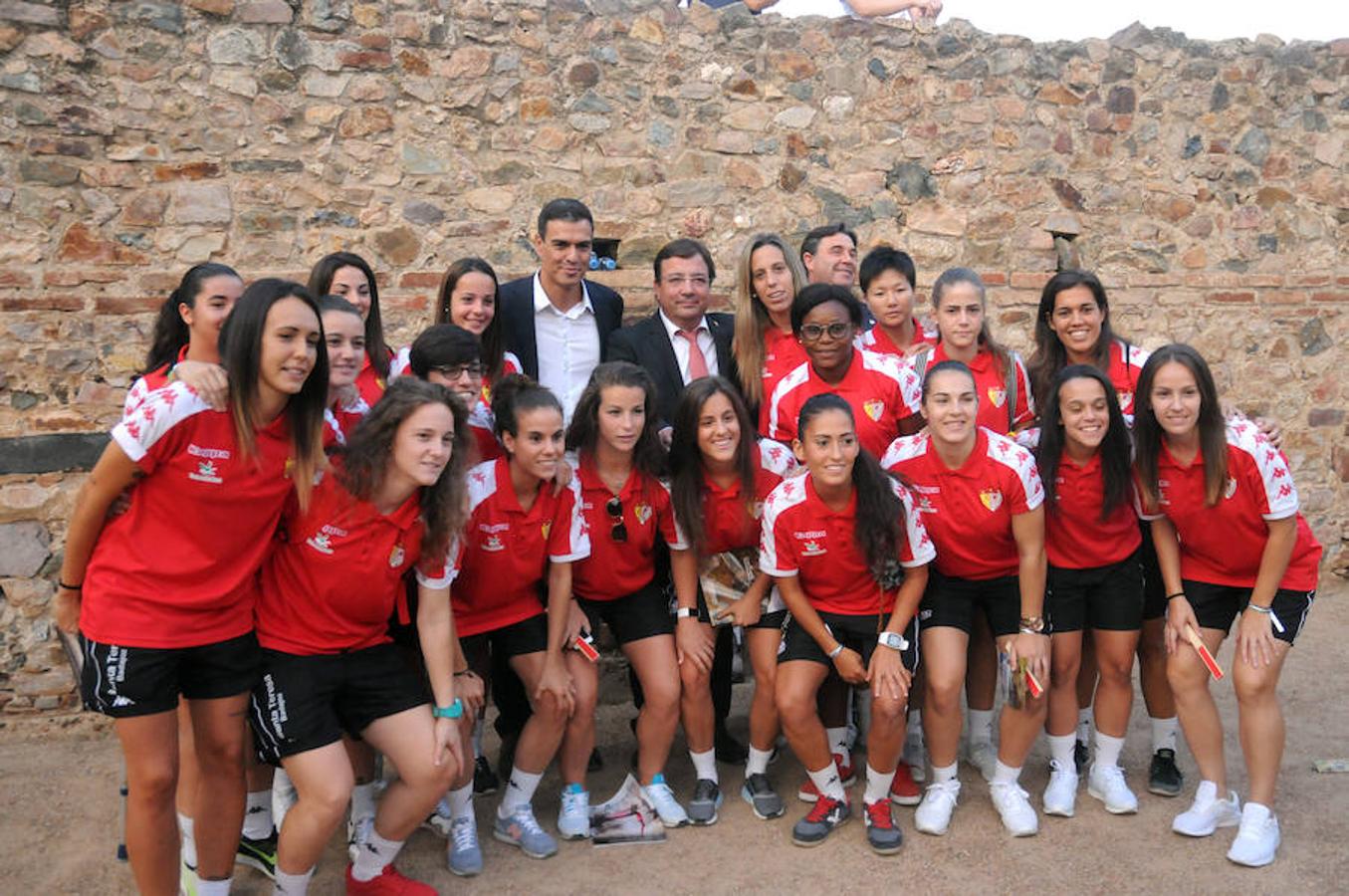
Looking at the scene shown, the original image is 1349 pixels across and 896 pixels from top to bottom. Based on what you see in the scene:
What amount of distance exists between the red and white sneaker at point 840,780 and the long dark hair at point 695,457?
957 millimetres

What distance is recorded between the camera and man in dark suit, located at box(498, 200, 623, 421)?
405 centimetres

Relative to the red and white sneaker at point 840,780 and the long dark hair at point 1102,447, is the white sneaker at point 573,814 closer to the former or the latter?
the red and white sneaker at point 840,780

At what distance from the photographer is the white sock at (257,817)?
128 inches

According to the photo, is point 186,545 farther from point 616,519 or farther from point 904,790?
point 904,790

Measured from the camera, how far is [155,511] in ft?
8.64

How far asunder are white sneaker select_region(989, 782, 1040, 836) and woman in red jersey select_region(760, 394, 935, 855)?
15.4 inches

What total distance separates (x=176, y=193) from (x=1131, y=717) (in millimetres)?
4745

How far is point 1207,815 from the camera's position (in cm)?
336

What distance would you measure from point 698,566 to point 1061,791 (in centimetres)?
147

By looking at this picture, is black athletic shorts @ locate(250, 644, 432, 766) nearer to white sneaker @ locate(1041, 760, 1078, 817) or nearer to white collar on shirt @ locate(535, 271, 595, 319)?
white collar on shirt @ locate(535, 271, 595, 319)

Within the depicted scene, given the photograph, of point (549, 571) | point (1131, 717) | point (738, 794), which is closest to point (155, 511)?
point (549, 571)

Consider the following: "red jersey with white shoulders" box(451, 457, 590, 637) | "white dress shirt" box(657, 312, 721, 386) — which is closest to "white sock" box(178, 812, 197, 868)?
"red jersey with white shoulders" box(451, 457, 590, 637)

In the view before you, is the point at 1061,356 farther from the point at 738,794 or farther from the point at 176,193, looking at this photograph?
the point at 176,193

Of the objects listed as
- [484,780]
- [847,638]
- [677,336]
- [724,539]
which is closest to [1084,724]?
[847,638]
